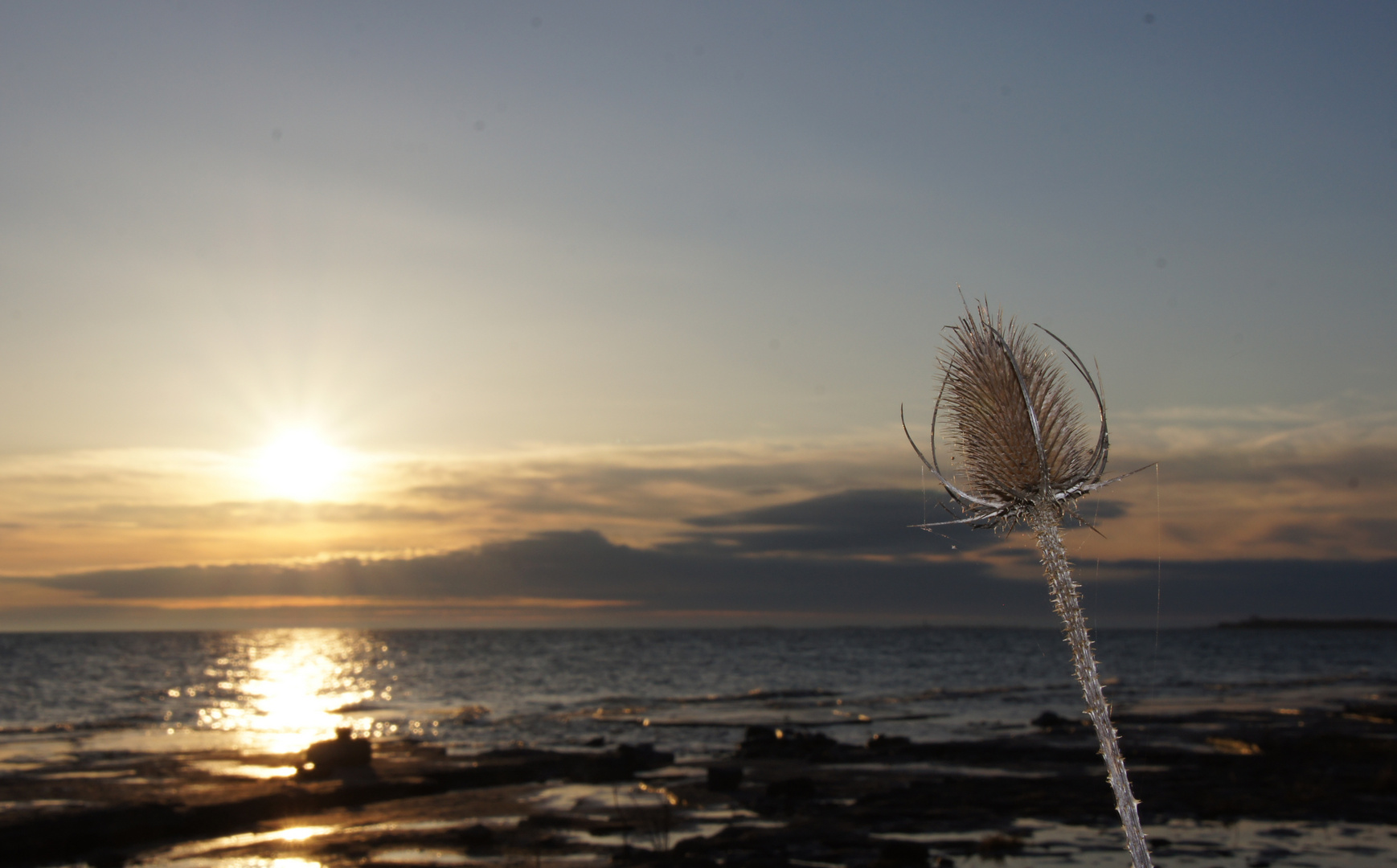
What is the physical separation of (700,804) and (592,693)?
4669 centimetres

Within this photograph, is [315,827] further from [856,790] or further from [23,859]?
[856,790]

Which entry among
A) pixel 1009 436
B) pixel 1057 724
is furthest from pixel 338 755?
pixel 1009 436

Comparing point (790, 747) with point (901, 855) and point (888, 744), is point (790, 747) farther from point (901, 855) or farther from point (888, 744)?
point (901, 855)

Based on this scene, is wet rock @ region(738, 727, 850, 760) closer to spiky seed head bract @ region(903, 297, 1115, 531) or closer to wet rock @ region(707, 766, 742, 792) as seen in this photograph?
wet rock @ region(707, 766, 742, 792)

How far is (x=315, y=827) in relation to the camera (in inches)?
968

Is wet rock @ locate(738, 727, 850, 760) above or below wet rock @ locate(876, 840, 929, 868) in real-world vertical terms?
below

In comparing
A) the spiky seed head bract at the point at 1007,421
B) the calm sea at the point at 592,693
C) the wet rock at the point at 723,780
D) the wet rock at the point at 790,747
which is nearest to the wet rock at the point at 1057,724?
the calm sea at the point at 592,693

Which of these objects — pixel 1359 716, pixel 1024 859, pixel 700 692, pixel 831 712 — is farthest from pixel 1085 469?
pixel 700 692

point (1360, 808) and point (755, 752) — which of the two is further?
point (755, 752)

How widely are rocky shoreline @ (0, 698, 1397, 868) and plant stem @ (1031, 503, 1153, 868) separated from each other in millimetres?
16948

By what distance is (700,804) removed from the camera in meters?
26.7

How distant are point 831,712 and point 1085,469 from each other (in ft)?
176

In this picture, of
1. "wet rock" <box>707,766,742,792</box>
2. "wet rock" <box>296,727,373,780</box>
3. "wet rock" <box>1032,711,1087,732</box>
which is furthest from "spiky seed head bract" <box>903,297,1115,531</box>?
"wet rock" <box>1032,711,1087,732</box>

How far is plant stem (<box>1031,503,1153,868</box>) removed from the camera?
3.47 metres
